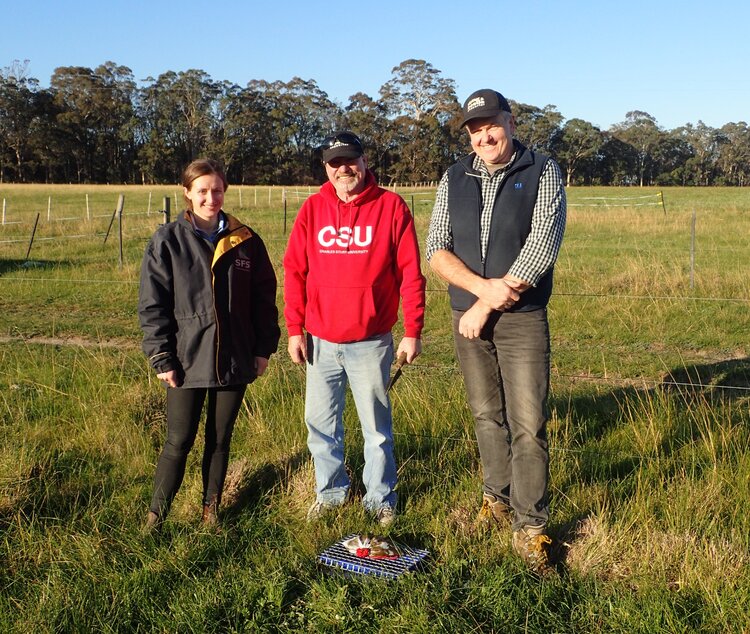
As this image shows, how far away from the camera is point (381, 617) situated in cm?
287

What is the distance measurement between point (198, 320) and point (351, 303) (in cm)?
72

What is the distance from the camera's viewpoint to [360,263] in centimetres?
371

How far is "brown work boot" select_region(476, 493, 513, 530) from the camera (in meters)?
3.62

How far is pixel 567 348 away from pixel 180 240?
582 cm

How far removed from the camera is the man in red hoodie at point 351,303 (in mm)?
3705

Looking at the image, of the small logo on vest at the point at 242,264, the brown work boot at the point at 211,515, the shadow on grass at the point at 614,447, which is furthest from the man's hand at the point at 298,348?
the shadow on grass at the point at 614,447

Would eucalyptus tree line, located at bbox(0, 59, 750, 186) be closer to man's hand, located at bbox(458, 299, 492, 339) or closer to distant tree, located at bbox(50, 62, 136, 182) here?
distant tree, located at bbox(50, 62, 136, 182)

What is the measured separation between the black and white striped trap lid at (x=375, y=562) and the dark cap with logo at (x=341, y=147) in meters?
1.74

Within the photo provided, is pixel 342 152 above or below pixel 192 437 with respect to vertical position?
above

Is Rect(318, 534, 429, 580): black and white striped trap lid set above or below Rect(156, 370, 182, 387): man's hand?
below

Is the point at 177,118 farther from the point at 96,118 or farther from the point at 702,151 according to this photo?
the point at 702,151

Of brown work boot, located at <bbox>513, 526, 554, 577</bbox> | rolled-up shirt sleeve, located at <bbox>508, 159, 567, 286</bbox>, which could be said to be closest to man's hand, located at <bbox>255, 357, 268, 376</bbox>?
rolled-up shirt sleeve, located at <bbox>508, 159, 567, 286</bbox>

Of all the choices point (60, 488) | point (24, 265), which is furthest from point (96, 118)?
point (60, 488)

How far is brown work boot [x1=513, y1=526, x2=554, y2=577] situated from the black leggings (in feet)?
4.66
